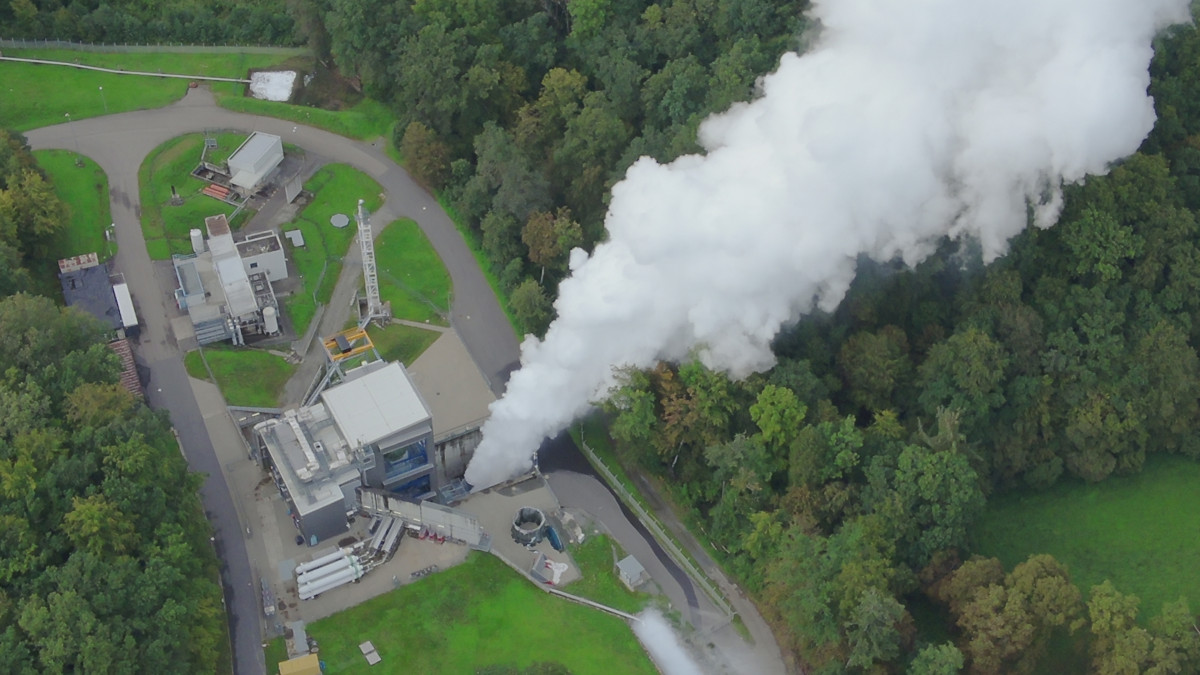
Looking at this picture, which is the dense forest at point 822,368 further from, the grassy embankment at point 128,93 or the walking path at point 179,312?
the grassy embankment at point 128,93

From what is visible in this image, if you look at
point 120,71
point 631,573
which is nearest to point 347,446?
point 631,573

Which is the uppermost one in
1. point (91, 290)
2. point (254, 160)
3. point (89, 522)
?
point (254, 160)

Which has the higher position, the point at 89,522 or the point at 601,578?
the point at 89,522

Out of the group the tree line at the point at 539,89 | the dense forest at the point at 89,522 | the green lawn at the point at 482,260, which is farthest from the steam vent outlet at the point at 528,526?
the dense forest at the point at 89,522

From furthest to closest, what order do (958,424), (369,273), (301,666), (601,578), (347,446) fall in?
(369,273)
(958,424)
(347,446)
(601,578)
(301,666)

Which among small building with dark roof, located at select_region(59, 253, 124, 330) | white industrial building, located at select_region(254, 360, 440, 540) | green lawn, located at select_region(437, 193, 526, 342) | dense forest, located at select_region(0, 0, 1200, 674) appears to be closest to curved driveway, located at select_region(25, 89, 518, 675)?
green lawn, located at select_region(437, 193, 526, 342)

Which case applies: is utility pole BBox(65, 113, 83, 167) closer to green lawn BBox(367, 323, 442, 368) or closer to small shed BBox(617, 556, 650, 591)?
green lawn BBox(367, 323, 442, 368)

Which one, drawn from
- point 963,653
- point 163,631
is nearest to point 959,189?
point 963,653

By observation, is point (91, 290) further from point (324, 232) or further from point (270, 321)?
point (324, 232)
